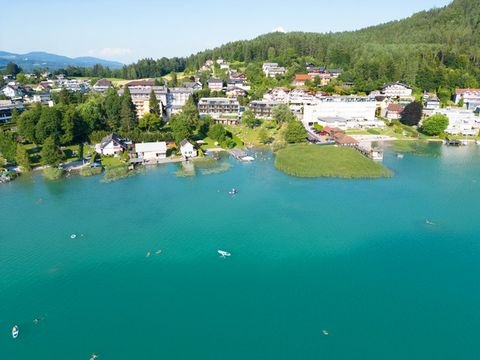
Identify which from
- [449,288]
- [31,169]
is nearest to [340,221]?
[449,288]

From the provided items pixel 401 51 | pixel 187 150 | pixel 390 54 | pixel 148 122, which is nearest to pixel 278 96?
pixel 148 122

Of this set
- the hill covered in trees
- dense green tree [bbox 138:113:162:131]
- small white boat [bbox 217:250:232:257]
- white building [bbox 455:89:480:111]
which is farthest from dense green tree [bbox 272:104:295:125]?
small white boat [bbox 217:250:232:257]

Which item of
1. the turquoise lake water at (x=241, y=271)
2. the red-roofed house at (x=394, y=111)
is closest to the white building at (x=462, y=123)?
the red-roofed house at (x=394, y=111)

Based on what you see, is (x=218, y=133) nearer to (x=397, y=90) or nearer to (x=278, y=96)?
(x=278, y=96)

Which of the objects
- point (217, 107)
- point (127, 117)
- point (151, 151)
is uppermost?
point (217, 107)

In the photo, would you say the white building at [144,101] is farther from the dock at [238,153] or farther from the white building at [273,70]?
the white building at [273,70]

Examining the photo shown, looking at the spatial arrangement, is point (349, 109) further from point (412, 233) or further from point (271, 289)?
point (271, 289)
